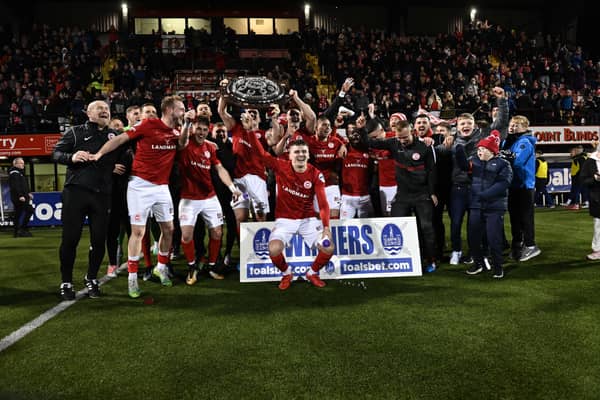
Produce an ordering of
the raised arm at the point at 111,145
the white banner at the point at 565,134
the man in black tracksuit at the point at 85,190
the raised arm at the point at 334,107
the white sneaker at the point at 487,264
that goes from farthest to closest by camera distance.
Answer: the white banner at the point at 565,134, the raised arm at the point at 334,107, the white sneaker at the point at 487,264, the man in black tracksuit at the point at 85,190, the raised arm at the point at 111,145

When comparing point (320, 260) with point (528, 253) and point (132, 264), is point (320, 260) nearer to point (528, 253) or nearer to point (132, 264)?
point (132, 264)

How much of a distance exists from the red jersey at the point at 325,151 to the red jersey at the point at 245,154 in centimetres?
81

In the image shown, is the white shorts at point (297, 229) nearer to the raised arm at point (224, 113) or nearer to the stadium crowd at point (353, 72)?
the raised arm at point (224, 113)

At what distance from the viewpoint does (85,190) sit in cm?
574

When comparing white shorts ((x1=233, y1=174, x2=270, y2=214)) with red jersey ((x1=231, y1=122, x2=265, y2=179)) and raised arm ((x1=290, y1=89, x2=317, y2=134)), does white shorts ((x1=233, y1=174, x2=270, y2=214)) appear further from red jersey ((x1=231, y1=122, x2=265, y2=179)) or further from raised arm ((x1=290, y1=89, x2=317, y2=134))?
raised arm ((x1=290, y1=89, x2=317, y2=134))

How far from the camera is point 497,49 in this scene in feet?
92.6

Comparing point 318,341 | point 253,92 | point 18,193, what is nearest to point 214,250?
point 253,92

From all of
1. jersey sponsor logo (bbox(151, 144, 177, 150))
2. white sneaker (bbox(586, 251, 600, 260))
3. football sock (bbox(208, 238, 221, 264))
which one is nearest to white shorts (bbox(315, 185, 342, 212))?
football sock (bbox(208, 238, 221, 264))

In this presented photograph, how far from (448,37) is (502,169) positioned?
24233mm

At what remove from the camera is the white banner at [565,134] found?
67.3 feet

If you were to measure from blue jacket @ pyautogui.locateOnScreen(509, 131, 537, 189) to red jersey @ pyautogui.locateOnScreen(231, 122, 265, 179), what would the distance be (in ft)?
12.5

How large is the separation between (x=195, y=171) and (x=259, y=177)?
113 centimetres

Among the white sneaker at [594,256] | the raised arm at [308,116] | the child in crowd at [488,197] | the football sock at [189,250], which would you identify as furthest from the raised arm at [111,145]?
the white sneaker at [594,256]

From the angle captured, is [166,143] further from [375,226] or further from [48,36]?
[48,36]
